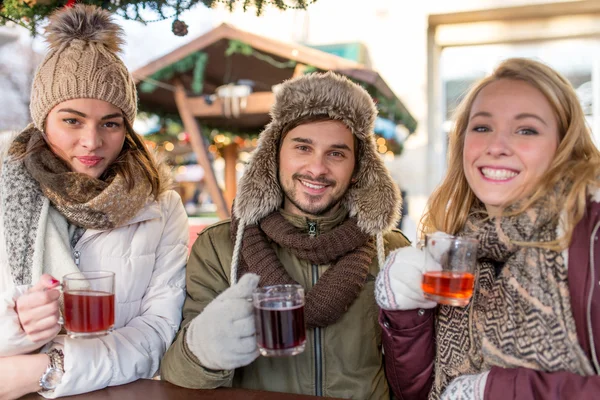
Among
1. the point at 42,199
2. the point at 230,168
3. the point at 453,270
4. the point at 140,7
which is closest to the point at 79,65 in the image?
the point at 140,7

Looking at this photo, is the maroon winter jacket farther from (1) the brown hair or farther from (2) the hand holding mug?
(1) the brown hair

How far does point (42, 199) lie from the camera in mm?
1920

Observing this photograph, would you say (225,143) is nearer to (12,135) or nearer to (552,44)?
(12,135)

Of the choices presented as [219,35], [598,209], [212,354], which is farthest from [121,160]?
[219,35]

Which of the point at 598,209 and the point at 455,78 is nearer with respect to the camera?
the point at 598,209

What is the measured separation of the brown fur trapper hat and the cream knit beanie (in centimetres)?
61

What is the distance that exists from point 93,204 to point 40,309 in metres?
0.50

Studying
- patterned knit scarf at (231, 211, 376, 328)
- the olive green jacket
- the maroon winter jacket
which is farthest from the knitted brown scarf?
the maroon winter jacket

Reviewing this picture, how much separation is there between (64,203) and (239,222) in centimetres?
67

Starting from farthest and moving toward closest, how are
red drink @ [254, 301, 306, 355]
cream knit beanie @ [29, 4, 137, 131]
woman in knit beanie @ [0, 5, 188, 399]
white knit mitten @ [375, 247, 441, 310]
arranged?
cream knit beanie @ [29, 4, 137, 131] → woman in knit beanie @ [0, 5, 188, 399] → white knit mitten @ [375, 247, 441, 310] → red drink @ [254, 301, 306, 355]

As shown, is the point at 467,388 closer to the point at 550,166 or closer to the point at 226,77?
the point at 550,166

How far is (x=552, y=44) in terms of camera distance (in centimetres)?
788

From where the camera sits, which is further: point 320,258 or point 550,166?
point 320,258

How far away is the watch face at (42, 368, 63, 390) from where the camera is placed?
161 cm
